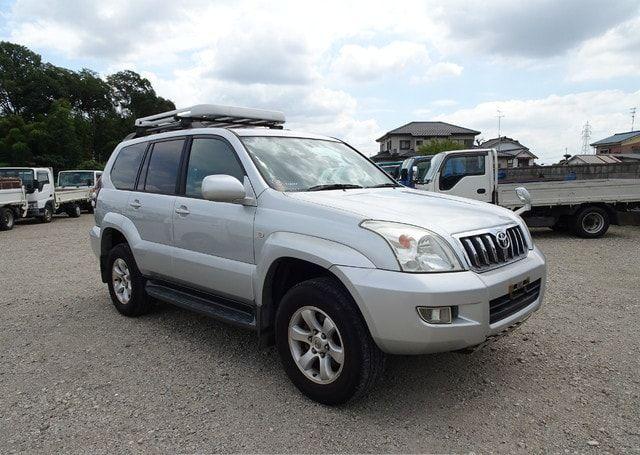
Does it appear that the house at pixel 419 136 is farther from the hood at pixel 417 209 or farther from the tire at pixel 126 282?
the hood at pixel 417 209

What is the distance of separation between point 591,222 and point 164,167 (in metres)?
Answer: 9.72

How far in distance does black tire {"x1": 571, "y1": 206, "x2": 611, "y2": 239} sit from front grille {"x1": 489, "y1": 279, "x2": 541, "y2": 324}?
27.0ft

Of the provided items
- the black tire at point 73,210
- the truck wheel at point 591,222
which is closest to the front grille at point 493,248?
the truck wheel at point 591,222

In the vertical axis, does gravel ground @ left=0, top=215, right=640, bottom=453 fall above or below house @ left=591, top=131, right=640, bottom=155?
below

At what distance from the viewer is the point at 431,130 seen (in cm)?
6562

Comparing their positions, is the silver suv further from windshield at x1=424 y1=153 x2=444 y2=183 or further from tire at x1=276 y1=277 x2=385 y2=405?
windshield at x1=424 y1=153 x2=444 y2=183

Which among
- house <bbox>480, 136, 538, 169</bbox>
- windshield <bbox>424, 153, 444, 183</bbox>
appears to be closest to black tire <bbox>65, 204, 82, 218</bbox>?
windshield <bbox>424, 153, 444, 183</bbox>

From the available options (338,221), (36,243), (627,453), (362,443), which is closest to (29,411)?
(362,443)

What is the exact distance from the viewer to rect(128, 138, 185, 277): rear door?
163 inches

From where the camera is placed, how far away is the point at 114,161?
518cm

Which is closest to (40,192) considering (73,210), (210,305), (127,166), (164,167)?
(73,210)

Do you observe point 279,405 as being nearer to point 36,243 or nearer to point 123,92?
point 36,243

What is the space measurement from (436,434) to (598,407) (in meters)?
1.09

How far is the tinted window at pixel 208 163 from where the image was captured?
3650mm
